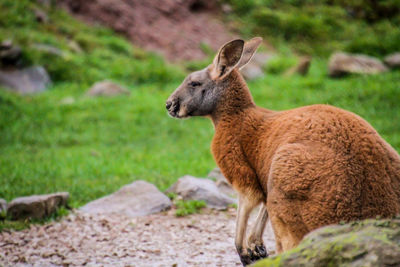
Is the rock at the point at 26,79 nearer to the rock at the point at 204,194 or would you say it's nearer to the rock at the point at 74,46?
the rock at the point at 74,46

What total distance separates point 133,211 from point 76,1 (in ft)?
43.0

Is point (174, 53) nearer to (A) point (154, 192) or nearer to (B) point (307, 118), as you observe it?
(A) point (154, 192)

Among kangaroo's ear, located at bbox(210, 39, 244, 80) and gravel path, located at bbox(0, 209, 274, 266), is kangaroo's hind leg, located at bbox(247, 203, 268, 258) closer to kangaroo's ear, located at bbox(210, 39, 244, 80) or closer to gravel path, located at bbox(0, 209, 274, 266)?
gravel path, located at bbox(0, 209, 274, 266)

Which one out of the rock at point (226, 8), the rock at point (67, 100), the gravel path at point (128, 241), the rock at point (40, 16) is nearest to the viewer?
the gravel path at point (128, 241)

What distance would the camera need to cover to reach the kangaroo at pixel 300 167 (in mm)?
3496

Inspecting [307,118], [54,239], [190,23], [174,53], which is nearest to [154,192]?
[54,239]

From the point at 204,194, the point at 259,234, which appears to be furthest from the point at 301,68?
the point at 259,234

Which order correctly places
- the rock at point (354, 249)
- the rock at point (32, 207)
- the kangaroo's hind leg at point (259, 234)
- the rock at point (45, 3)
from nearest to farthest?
the rock at point (354, 249)
the kangaroo's hind leg at point (259, 234)
the rock at point (32, 207)
the rock at point (45, 3)

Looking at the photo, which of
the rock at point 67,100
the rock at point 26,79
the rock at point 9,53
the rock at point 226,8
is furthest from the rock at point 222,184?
the rock at point 226,8

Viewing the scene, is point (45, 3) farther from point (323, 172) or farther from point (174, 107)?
point (323, 172)

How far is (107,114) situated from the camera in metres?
12.0

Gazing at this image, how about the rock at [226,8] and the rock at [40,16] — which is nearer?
the rock at [40,16]

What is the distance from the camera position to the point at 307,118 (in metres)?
4.07

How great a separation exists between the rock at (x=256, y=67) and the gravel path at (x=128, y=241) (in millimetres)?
8169
